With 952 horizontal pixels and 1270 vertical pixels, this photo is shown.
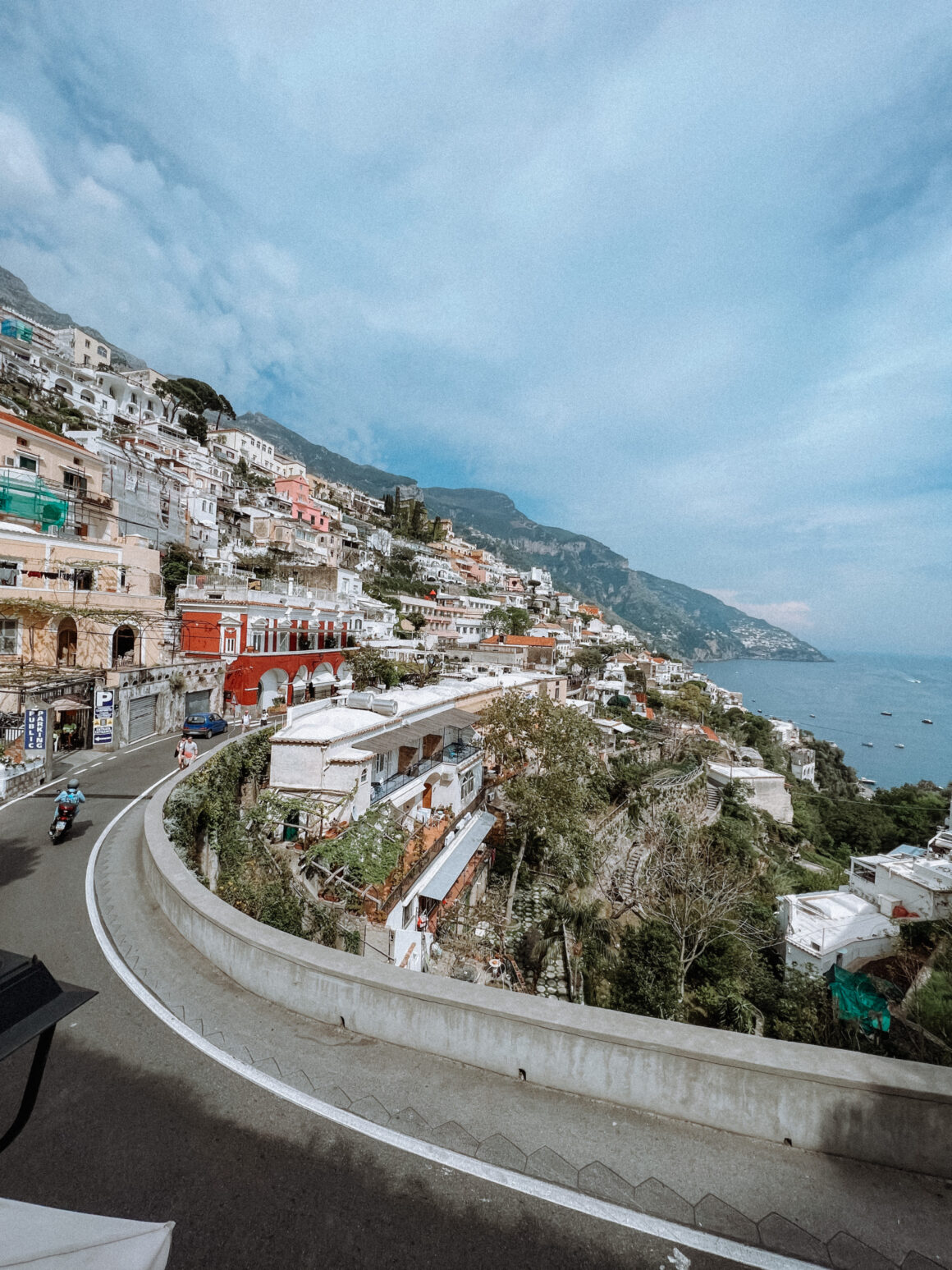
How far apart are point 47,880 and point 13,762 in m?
6.88

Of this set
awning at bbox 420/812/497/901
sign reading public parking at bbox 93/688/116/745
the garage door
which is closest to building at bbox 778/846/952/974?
awning at bbox 420/812/497/901

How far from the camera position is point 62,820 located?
9398 mm

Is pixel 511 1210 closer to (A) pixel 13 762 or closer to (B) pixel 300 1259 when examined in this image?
(B) pixel 300 1259

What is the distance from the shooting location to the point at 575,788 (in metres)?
15.9

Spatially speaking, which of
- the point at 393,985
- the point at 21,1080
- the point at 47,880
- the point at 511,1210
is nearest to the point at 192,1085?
the point at 21,1080

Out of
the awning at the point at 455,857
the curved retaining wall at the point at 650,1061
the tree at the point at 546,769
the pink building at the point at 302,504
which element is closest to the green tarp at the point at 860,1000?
the tree at the point at 546,769

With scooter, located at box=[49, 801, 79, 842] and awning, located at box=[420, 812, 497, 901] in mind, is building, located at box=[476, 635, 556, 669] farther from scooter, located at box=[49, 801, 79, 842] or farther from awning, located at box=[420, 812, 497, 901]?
scooter, located at box=[49, 801, 79, 842]

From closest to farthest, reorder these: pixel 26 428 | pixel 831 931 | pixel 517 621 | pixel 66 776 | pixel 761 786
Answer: pixel 66 776 < pixel 831 931 < pixel 26 428 < pixel 761 786 < pixel 517 621

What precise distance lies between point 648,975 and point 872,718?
139 metres

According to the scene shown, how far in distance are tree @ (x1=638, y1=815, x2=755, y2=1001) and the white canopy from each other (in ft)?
41.7

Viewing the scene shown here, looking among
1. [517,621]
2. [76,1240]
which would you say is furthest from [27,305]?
[76,1240]

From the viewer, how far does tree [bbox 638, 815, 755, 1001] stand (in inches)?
556

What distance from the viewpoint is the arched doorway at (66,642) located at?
67.1ft

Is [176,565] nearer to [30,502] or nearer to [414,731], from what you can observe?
[30,502]
